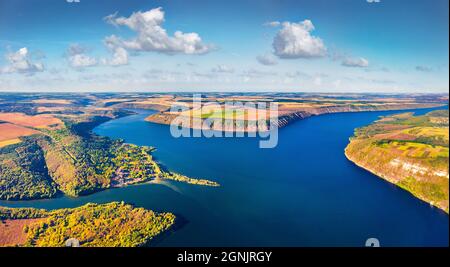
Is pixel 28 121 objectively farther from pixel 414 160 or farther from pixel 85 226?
pixel 414 160

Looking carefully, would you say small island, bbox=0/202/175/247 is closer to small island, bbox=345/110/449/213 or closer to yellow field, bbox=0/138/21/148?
small island, bbox=345/110/449/213

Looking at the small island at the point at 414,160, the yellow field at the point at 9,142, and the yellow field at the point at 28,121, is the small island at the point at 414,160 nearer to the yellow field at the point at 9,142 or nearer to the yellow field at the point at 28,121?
the yellow field at the point at 9,142

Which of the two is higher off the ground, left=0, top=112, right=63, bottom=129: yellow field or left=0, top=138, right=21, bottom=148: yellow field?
left=0, top=112, right=63, bottom=129: yellow field

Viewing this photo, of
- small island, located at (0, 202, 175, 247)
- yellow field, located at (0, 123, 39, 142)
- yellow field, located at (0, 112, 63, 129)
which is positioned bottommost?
small island, located at (0, 202, 175, 247)

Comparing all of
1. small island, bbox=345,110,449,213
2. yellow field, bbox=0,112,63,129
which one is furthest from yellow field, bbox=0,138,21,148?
small island, bbox=345,110,449,213

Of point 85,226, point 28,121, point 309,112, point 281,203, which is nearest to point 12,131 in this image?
point 28,121
